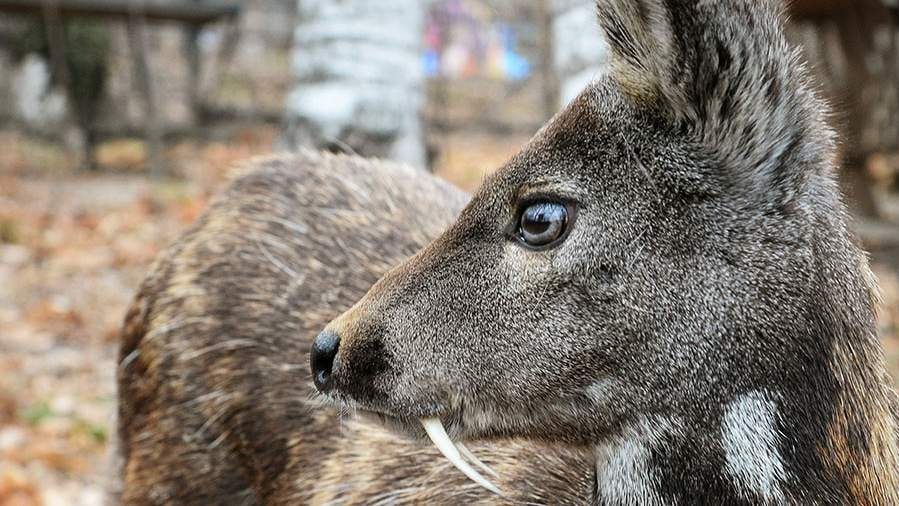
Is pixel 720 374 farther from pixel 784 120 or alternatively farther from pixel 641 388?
pixel 784 120

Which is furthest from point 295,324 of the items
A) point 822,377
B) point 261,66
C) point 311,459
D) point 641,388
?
point 261,66

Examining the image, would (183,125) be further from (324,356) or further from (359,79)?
(324,356)

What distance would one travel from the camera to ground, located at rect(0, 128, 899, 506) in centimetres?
462

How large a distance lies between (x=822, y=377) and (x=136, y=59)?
990cm

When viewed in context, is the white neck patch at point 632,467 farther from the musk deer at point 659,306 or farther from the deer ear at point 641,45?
the deer ear at point 641,45

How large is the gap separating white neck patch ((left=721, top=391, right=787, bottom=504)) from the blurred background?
0.74m

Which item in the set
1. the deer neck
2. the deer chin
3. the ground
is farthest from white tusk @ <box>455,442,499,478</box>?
the ground

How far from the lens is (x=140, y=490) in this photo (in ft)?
10.9

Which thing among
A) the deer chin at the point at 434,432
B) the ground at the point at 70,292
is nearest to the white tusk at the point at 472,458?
the deer chin at the point at 434,432

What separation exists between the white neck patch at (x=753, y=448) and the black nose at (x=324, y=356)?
2.65ft

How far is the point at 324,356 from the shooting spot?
2299mm

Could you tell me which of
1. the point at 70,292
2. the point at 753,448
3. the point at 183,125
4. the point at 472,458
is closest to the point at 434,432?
the point at 472,458

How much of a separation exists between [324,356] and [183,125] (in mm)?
11213

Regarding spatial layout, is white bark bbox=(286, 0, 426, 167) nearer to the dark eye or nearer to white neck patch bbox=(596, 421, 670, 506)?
the dark eye
